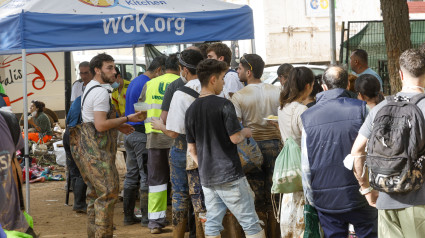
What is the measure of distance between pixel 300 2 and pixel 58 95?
9735 millimetres

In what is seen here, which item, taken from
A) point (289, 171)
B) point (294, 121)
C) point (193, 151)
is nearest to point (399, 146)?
point (289, 171)

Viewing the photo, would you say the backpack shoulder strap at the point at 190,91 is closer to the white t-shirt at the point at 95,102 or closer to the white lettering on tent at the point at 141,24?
the white t-shirt at the point at 95,102

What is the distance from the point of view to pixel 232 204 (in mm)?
5641

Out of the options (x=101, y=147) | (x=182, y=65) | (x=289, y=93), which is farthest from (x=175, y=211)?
(x=289, y=93)

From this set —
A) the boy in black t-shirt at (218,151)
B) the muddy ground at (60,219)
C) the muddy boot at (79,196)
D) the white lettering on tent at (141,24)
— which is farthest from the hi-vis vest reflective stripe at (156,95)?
the muddy boot at (79,196)

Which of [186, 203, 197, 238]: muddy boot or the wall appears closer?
[186, 203, 197, 238]: muddy boot

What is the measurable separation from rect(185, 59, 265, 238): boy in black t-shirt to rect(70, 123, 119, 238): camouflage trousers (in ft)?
5.09

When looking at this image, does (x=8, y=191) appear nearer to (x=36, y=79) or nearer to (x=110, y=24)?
(x=110, y=24)

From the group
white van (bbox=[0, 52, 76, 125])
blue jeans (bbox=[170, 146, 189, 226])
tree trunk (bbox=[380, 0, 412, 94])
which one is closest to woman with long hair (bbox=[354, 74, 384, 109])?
blue jeans (bbox=[170, 146, 189, 226])

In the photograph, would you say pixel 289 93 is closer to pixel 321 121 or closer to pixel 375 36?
pixel 321 121

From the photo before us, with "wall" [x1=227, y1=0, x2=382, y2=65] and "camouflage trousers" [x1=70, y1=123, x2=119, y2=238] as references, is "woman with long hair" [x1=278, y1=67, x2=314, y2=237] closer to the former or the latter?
"camouflage trousers" [x1=70, y1=123, x2=119, y2=238]

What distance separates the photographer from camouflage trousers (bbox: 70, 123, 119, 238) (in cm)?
695

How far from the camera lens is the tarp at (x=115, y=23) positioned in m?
7.61

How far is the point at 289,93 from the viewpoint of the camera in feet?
19.0
